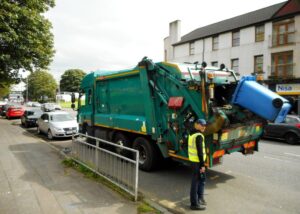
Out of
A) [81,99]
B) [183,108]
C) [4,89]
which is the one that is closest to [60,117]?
[81,99]

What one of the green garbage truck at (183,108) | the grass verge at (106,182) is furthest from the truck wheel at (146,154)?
the grass verge at (106,182)

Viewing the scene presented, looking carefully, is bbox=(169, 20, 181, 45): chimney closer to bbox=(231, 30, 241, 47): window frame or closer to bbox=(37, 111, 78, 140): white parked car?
bbox=(231, 30, 241, 47): window frame

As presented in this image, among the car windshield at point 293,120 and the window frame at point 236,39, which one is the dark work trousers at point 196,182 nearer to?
the car windshield at point 293,120

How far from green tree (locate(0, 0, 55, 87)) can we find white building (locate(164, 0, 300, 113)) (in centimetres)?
1641

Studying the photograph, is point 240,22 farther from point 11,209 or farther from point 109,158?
point 11,209

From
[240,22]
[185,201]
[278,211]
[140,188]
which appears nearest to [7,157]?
[140,188]

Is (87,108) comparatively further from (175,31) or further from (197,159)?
(175,31)

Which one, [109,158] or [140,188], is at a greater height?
[109,158]

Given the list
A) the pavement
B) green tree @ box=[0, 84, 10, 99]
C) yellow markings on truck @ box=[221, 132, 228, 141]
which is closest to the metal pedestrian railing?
the pavement

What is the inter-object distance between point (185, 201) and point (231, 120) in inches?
85.7

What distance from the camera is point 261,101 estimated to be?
209 inches

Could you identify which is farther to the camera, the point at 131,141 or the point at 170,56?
the point at 170,56

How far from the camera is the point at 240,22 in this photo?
2662 centimetres

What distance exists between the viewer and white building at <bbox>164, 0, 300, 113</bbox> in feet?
71.6
